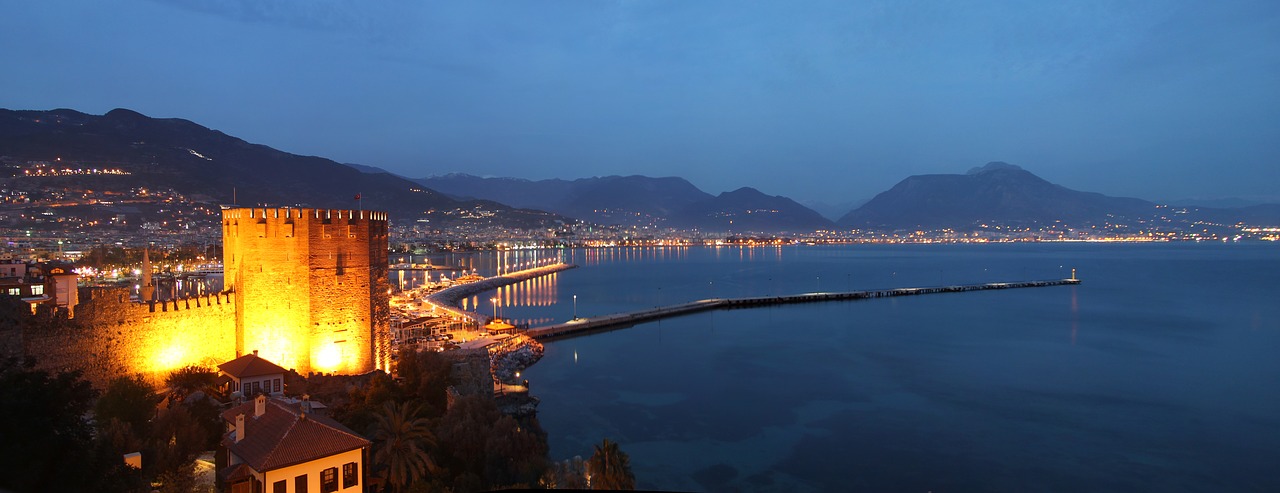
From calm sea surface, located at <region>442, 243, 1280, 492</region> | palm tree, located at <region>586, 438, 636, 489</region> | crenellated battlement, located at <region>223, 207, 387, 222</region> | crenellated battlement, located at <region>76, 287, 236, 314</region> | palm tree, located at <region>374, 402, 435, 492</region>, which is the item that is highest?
crenellated battlement, located at <region>223, 207, 387, 222</region>

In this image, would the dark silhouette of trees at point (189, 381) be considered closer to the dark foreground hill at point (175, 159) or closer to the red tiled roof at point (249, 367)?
the red tiled roof at point (249, 367)

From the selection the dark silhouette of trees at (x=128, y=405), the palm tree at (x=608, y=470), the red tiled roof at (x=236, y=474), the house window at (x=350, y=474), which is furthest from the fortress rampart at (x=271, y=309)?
the palm tree at (x=608, y=470)

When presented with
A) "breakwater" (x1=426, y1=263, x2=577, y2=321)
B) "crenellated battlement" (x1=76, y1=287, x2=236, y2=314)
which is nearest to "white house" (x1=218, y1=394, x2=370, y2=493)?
"crenellated battlement" (x1=76, y1=287, x2=236, y2=314)

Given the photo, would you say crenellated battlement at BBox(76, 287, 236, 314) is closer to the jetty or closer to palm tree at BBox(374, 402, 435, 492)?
palm tree at BBox(374, 402, 435, 492)

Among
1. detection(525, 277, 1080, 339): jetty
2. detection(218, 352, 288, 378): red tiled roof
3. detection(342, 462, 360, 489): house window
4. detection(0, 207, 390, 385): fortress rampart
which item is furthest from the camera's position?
detection(525, 277, 1080, 339): jetty

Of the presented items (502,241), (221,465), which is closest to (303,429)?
(221,465)

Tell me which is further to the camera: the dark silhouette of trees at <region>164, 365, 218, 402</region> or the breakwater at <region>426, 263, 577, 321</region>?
the breakwater at <region>426, 263, 577, 321</region>

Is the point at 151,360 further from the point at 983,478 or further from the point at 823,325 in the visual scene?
the point at 823,325

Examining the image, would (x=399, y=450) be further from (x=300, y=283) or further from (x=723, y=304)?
(x=723, y=304)
